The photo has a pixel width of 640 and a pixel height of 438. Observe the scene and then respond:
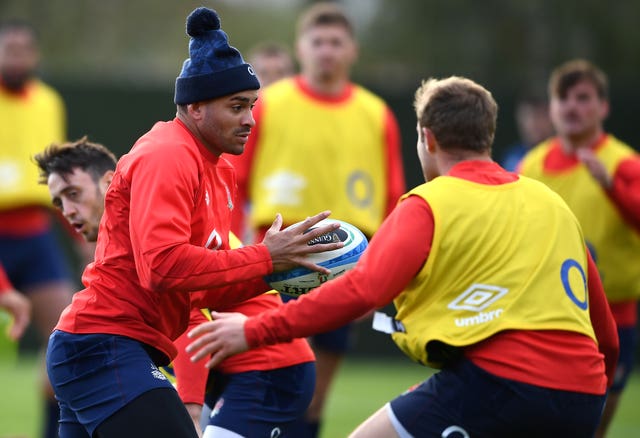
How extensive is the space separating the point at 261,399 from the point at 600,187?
2.96 meters

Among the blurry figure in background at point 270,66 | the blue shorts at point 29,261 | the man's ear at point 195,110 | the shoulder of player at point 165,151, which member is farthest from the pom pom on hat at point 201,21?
the blurry figure in background at point 270,66

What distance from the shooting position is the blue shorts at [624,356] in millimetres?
6988

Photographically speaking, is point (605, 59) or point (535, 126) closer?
point (535, 126)

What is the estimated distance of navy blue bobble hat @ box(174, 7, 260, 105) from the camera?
436 centimetres

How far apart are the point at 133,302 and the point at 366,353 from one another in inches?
354

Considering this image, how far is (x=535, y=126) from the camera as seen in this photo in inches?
441

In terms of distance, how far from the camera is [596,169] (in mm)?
6805

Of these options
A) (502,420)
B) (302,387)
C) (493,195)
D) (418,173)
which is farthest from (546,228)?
(418,173)

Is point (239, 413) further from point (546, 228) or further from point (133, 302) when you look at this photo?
point (546, 228)

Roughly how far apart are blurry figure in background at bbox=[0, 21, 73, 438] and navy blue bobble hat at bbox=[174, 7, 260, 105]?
12.1ft

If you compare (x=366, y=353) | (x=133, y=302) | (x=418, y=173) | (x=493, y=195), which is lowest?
(x=366, y=353)

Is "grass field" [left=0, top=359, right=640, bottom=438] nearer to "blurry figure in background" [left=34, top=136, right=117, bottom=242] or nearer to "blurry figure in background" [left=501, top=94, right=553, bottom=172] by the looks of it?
"blurry figure in background" [left=501, top=94, right=553, bottom=172]

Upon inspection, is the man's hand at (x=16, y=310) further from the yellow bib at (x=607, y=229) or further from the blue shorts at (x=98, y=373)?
the yellow bib at (x=607, y=229)

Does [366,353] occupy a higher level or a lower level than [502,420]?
lower
